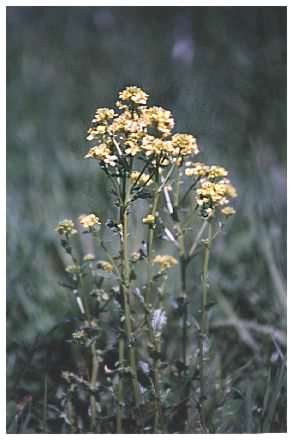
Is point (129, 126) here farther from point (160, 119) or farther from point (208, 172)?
point (208, 172)

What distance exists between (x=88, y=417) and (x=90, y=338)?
11 cm

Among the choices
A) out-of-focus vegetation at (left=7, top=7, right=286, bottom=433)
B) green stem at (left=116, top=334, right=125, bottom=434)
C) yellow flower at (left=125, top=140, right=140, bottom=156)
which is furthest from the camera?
out-of-focus vegetation at (left=7, top=7, right=286, bottom=433)

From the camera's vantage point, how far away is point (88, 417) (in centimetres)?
104

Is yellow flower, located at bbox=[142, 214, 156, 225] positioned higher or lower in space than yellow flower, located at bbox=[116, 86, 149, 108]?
lower

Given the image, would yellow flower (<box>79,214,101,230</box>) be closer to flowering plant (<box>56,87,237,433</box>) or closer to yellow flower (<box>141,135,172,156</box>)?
flowering plant (<box>56,87,237,433</box>)

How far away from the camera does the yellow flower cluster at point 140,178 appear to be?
0.92 meters

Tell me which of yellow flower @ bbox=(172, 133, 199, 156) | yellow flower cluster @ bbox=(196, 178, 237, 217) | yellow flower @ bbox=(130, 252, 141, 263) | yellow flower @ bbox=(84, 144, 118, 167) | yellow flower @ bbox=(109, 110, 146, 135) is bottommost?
yellow flower @ bbox=(130, 252, 141, 263)

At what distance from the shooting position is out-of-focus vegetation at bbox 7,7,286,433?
114cm

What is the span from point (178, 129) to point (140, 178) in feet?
0.34

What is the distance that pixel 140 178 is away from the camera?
3.12 ft

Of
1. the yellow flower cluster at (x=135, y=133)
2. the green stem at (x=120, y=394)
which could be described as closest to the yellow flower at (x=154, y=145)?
the yellow flower cluster at (x=135, y=133)

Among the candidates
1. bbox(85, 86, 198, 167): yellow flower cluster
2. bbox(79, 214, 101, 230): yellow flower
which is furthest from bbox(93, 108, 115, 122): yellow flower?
bbox(79, 214, 101, 230): yellow flower

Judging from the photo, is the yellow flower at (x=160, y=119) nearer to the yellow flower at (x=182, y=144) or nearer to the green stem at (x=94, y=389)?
the yellow flower at (x=182, y=144)

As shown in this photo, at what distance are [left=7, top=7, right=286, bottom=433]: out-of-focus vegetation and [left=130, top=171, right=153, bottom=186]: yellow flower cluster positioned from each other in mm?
87
